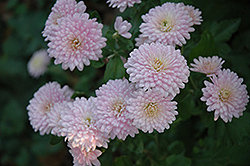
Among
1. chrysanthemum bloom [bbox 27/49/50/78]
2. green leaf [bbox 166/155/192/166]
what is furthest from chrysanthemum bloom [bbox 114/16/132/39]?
chrysanthemum bloom [bbox 27/49/50/78]

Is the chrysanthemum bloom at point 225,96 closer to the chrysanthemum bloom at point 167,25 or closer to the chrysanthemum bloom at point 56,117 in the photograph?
the chrysanthemum bloom at point 167,25

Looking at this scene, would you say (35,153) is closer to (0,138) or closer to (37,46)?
(0,138)

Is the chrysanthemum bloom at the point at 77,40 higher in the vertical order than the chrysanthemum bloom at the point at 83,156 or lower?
higher

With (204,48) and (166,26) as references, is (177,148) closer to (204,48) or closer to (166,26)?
(204,48)

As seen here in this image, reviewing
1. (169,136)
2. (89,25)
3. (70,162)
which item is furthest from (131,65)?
(70,162)

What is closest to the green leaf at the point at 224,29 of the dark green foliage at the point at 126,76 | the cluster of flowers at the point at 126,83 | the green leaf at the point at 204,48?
the dark green foliage at the point at 126,76

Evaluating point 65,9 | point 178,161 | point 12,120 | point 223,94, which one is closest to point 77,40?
point 65,9

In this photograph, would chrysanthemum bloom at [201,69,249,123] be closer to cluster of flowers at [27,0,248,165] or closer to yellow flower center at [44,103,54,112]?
cluster of flowers at [27,0,248,165]
